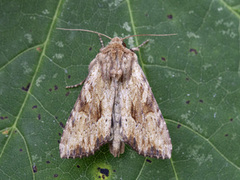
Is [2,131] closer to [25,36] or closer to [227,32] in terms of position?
[25,36]

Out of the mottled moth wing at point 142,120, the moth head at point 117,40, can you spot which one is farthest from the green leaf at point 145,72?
the mottled moth wing at point 142,120

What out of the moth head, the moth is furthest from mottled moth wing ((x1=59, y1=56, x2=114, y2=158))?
the moth head

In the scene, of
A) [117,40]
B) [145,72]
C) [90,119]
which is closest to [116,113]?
[90,119]

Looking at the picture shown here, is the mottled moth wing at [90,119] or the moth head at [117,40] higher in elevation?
the moth head at [117,40]

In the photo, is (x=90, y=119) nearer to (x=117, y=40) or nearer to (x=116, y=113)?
(x=116, y=113)

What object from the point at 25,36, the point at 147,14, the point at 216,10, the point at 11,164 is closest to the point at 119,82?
the point at 147,14

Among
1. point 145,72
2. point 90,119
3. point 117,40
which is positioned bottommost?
point 90,119

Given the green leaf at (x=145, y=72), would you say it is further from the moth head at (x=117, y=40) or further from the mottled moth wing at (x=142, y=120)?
the mottled moth wing at (x=142, y=120)

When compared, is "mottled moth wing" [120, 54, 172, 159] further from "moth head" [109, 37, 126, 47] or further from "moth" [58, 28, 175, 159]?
"moth head" [109, 37, 126, 47]
